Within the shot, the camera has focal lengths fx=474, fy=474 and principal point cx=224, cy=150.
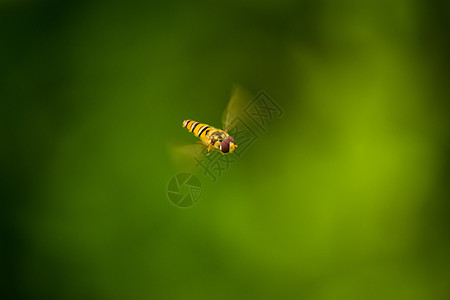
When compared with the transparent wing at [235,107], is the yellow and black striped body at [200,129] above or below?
below

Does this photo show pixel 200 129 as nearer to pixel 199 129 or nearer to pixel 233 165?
pixel 199 129

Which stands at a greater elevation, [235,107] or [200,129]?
[235,107]

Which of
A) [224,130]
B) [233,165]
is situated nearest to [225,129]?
[224,130]

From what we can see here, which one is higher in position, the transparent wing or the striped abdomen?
the transparent wing

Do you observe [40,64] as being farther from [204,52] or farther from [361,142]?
[361,142]

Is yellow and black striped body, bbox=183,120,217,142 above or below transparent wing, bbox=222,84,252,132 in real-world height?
below

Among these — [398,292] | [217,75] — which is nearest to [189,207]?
[217,75]
